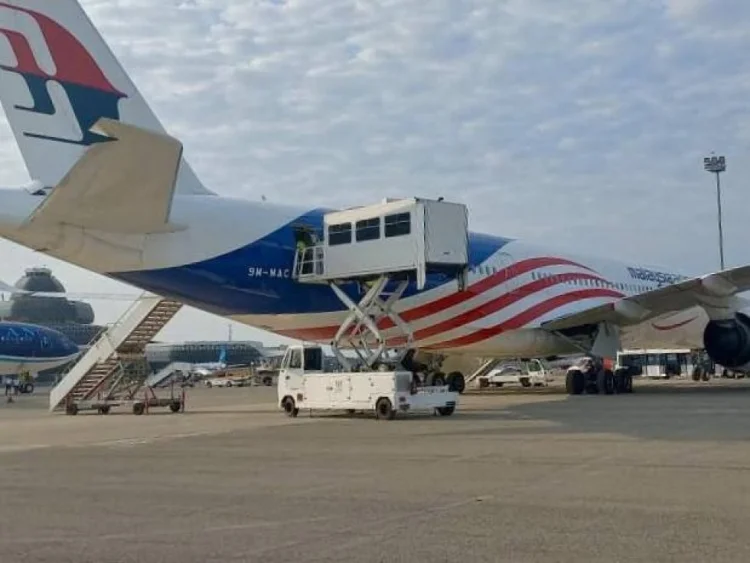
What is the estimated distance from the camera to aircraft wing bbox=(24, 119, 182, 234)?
13.6m

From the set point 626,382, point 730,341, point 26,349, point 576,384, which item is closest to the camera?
point 730,341

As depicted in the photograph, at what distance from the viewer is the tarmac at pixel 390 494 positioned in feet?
20.6

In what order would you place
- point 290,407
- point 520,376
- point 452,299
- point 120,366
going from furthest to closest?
point 520,376, point 120,366, point 452,299, point 290,407

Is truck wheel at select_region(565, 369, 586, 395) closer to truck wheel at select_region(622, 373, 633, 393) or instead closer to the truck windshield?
truck wheel at select_region(622, 373, 633, 393)

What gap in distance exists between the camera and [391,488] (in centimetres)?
909

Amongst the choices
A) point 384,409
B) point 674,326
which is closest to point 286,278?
point 384,409

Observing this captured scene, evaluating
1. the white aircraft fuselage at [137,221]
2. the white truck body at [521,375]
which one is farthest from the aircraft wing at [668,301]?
the white truck body at [521,375]

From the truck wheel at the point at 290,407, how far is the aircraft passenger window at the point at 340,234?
12.2 ft

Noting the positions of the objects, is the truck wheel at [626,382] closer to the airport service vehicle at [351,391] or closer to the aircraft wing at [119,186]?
the airport service vehicle at [351,391]

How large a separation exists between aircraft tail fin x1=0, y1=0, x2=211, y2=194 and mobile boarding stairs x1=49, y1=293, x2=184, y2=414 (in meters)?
7.57

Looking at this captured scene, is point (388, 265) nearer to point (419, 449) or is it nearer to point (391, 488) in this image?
point (419, 449)

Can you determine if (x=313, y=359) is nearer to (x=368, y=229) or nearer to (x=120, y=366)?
(x=368, y=229)

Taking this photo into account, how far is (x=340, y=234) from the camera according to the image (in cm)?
2102

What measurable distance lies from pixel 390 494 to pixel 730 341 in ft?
69.1
